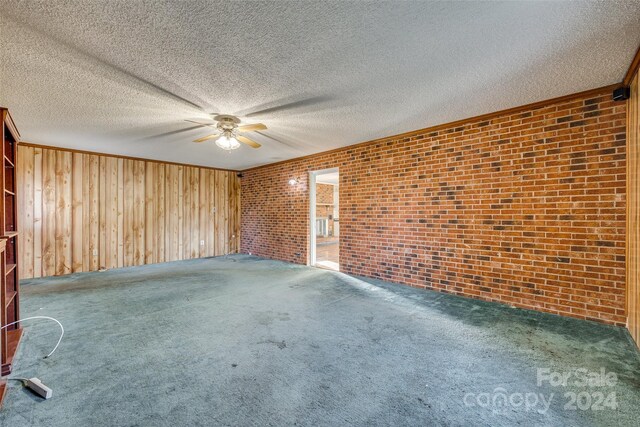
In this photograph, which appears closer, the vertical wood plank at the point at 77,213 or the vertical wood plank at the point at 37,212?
the vertical wood plank at the point at 37,212

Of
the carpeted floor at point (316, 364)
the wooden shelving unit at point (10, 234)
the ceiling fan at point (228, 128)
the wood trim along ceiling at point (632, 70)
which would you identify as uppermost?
the wood trim along ceiling at point (632, 70)

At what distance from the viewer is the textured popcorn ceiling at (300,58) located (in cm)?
173

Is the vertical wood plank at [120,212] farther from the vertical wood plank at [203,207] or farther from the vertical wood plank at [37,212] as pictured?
the vertical wood plank at [203,207]

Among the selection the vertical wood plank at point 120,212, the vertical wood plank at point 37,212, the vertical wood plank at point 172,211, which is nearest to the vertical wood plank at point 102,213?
the vertical wood plank at point 120,212

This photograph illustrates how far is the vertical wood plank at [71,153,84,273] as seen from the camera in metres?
5.30

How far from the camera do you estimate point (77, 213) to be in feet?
17.5

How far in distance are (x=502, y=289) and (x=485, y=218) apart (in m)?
0.92

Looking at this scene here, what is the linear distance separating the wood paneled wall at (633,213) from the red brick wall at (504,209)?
138 mm

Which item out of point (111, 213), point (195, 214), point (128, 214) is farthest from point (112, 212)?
point (195, 214)

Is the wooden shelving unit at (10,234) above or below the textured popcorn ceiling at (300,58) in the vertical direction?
below

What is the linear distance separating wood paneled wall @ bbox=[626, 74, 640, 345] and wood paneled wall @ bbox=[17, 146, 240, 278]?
7663 millimetres

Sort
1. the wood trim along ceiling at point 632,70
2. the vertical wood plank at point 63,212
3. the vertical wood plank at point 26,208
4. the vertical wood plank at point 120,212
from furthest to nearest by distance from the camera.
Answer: the vertical wood plank at point 120,212, the vertical wood plank at point 63,212, the vertical wood plank at point 26,208, the wood trim along ceiling at point 632,70

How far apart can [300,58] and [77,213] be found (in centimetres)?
580

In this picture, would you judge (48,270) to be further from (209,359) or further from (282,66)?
(282,66)
